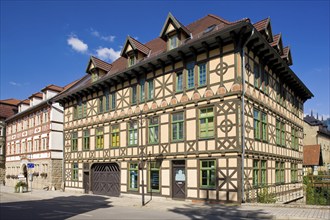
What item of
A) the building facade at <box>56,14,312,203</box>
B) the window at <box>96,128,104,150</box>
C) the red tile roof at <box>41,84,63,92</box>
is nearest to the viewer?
the building facade at <box>56,14,312,203</box>

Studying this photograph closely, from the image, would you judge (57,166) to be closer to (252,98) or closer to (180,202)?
(180,202)

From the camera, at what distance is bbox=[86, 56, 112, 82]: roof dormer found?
28.6m

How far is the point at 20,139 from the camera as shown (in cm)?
4206

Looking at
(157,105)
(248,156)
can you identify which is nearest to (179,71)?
(157,105)

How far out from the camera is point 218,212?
1489cm

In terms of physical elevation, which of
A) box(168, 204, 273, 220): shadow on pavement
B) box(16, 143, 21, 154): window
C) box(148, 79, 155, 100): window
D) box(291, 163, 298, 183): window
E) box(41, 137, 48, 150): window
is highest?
box(148, 79, 155, 100): window

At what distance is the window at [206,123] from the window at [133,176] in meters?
6.50

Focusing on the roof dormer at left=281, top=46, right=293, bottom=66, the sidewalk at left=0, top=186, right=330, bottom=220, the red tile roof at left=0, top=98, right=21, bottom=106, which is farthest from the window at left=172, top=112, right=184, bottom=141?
the red tile roof at left=0, top=98, right=21, bottom=106

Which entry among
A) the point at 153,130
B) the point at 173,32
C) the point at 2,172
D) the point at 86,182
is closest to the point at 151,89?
the point at 153,130

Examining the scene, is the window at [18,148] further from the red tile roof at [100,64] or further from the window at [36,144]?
the red tile roof at [100,64]

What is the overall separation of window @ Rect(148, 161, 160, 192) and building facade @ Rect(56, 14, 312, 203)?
0.21 feet

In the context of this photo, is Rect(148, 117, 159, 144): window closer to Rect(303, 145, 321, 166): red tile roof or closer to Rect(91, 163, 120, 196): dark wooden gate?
Rect(91, 163, 120, 196): dark wooden gate

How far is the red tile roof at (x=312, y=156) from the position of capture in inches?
1479

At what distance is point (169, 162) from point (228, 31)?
28.0ft
